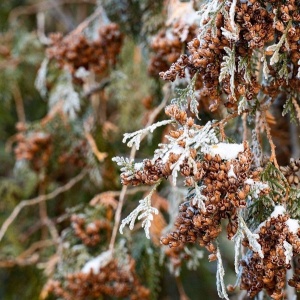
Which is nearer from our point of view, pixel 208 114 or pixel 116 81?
pixel 208 114

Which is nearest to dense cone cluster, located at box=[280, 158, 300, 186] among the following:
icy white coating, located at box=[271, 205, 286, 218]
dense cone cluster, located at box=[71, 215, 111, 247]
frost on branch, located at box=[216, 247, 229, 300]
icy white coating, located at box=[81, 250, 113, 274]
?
icy white coating, located at box=[271, 205, 286, 218]

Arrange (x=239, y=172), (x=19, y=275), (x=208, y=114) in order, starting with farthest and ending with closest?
(x=19, y=275), (x=208, y=114), (x=239, y=172)

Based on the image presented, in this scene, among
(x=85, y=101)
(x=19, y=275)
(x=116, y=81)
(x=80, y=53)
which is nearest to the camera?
(x=80, y=53)

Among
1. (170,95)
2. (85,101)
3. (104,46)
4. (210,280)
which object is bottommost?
(210,280)

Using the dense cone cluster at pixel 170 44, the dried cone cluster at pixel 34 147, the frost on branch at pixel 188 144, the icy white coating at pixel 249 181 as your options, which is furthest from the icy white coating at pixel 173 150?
the dried cone cluster at pixel 34 147

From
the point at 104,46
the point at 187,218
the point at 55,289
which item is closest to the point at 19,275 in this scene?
the point at 55,289

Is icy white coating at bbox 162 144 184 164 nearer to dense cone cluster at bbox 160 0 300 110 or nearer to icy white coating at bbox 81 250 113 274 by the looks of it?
dense cone cluster at bbox 160 0 300 110

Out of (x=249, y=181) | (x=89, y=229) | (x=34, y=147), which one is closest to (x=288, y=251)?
(x=249, y=181)

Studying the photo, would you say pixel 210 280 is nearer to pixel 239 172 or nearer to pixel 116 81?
pixel 116 81
